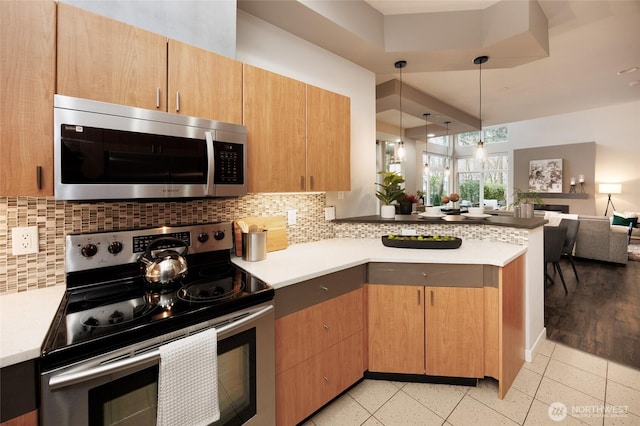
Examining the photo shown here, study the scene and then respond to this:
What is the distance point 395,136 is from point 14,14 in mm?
6688

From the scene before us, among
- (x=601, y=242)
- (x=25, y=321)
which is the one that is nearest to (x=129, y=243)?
(x=25, y=321)

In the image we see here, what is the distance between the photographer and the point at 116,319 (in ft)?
3.50

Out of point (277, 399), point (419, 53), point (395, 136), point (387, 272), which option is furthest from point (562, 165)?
point (277, 399)

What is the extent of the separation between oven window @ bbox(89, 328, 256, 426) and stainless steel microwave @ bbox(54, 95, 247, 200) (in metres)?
0.74

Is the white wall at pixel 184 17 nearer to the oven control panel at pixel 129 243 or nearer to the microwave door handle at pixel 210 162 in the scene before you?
the microwave door handle at pixel 210 162

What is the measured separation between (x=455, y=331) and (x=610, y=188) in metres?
7.81

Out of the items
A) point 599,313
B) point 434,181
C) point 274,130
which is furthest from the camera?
point 434,181

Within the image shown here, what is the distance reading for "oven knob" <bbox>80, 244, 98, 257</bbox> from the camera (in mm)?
1382

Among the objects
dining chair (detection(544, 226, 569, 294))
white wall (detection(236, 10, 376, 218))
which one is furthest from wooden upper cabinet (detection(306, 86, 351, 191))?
dining chair (detection(544, 226, 569, 294))

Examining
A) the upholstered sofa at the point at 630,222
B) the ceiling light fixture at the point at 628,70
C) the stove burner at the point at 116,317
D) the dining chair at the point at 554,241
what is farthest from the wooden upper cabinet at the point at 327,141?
the upholstered sofa at the point at 630,222

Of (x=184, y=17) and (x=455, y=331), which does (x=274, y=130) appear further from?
(x=455, y=331)

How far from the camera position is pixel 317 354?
168 cm

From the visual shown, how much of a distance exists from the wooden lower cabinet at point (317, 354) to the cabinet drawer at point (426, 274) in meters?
0.19

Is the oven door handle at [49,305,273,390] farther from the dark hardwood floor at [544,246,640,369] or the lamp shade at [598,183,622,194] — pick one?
the lamp shade at [598,183,622,194]
